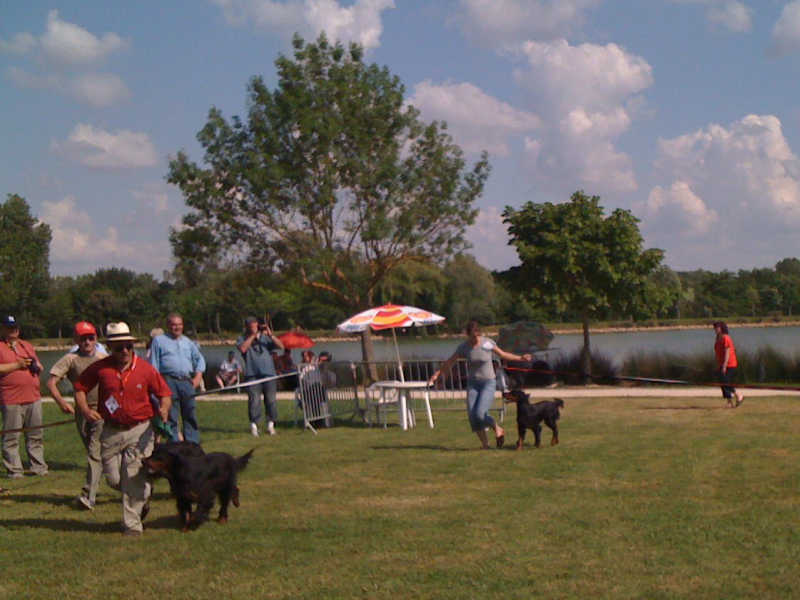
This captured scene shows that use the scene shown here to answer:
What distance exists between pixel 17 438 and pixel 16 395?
651 millimetres

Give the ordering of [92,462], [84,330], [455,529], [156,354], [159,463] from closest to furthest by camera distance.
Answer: [455,529] → [159,463] → [92,462] → [84,330] → [156,354]

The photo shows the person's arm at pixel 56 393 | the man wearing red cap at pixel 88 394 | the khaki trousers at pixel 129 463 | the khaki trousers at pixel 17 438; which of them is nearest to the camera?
the khaki trousers at pixel 129 463

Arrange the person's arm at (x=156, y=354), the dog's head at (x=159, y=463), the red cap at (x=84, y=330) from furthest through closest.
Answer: the person's arm at (x=156, y=354) < the red cap at (x=84, y=330) < the dog's head at (x=159, y=463)

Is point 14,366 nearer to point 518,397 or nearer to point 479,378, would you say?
point 479,378

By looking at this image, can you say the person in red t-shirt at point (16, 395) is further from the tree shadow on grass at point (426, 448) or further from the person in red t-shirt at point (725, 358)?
the person in red t-shirt at point (725, 358)

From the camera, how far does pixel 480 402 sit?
11.3 metres

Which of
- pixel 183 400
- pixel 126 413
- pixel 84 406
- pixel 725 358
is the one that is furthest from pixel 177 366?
pixel 725 358

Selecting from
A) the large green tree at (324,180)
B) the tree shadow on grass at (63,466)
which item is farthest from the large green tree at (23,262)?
the tree shadow on grass at (63,466)

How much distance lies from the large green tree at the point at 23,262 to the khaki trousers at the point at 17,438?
59.4 meters

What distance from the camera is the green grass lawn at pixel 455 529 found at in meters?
5.59

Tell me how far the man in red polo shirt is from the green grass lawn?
0.36 metres

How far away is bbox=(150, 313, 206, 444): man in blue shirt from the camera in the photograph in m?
11.0

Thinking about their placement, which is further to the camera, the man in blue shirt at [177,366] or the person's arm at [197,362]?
the person's arm at [197,362]

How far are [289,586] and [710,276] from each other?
79.2 m
